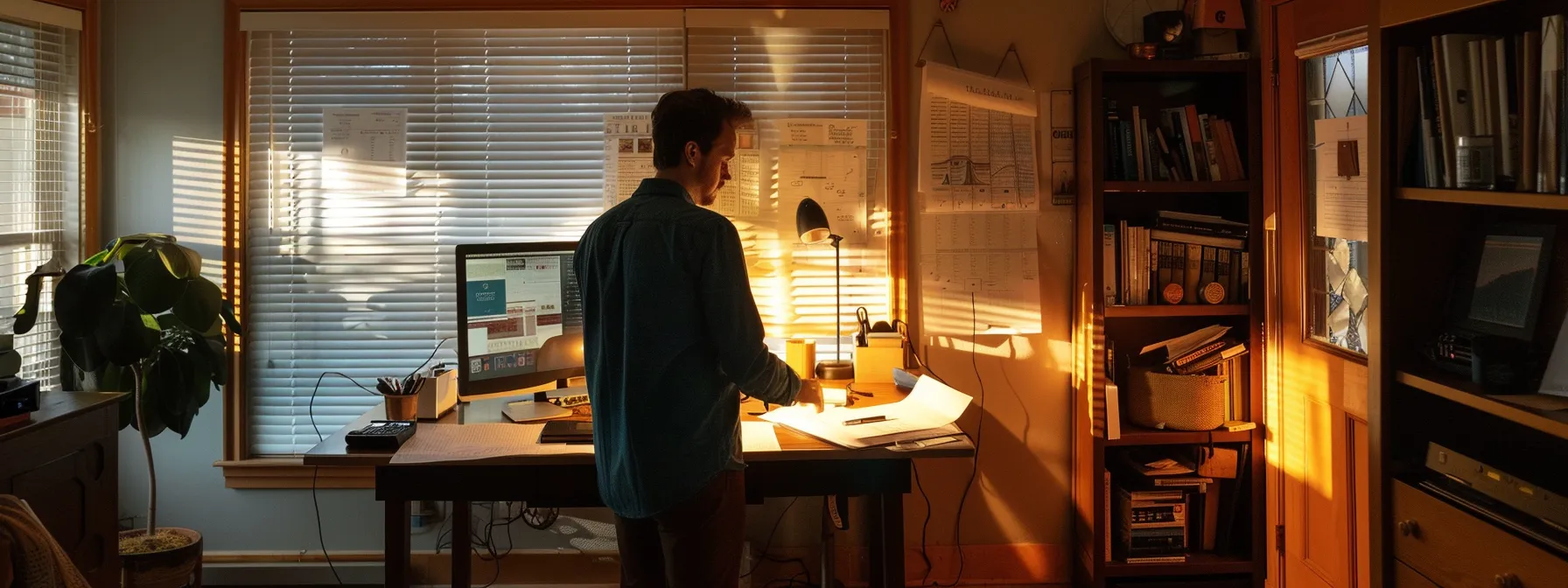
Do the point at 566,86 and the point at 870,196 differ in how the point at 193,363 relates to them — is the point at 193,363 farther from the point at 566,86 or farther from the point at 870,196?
the point at 870,196

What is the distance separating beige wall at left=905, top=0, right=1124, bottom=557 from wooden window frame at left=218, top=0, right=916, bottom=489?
0.20ft

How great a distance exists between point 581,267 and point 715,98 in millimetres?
427

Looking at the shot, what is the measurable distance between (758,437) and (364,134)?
1.72 meters

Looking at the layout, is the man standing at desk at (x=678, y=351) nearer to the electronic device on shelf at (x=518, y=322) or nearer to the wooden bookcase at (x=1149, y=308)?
the electronic device on shelf at (x=518, y=322)

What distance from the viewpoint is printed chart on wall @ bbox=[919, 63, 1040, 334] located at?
3342mm

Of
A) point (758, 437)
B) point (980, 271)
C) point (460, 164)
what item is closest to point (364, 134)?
point (460, 164)

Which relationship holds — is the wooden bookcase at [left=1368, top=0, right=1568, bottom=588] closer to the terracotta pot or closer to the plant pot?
the terracotta pot

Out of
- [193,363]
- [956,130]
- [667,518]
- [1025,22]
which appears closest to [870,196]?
[956,130]

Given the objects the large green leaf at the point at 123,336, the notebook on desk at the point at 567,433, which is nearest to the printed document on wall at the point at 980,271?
the notebook on desk at the point at 567,433

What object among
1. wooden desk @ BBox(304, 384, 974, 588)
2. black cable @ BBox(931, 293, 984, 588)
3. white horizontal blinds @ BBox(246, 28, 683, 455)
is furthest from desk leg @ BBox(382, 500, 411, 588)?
black cable @ BBox(931, 293, 984, 588)

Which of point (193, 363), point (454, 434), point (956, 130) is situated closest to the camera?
point (454, 434)

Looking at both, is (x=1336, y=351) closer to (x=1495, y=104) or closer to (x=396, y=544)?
(x=1495, y=104)

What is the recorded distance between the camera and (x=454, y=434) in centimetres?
254

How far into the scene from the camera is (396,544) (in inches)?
98.3
